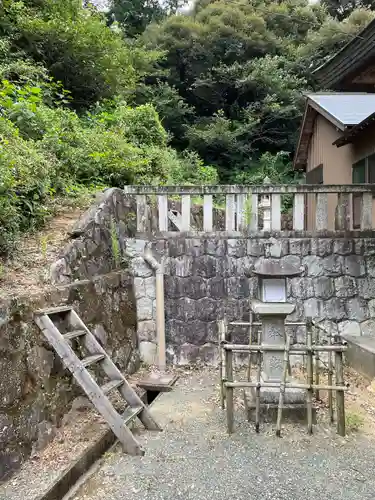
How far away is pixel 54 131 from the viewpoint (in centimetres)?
602

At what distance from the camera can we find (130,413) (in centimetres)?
340

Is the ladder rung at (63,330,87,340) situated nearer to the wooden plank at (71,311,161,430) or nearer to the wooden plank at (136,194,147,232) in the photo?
the wooden plank at (71,311,161,430)

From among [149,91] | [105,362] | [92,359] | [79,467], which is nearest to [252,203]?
[105,362]

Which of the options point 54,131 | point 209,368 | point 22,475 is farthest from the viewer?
point 54,131

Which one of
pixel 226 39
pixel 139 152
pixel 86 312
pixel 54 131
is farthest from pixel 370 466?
pixel 226 39

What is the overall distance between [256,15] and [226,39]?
198cm

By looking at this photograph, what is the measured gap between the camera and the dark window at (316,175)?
867 cm

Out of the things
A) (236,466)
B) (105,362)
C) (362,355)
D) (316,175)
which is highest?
(316,175)

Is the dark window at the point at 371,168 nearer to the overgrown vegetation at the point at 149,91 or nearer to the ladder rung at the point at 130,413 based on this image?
the overgrown vegetation at the point at 149,91

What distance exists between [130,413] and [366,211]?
414 cm

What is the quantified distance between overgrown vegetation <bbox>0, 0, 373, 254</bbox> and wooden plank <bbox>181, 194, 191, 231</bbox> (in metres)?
1.68

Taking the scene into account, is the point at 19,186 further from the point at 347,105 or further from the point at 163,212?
the point at 347,105

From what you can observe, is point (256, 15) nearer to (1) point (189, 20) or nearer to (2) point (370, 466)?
(1) point (189, 20)

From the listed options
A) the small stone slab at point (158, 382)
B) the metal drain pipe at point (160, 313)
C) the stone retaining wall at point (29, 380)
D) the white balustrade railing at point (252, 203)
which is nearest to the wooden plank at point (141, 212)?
the white balustrade railing at point (252, 203)
